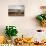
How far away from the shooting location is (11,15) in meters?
2.66

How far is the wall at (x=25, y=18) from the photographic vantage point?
2658 mm

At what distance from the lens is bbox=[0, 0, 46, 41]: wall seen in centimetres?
266

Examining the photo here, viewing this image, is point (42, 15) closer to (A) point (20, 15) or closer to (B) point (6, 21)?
(A) point (20, 15)

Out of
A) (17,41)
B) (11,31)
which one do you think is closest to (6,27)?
(11,31)

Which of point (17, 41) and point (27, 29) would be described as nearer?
point (17, 41)

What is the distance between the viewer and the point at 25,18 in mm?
2676

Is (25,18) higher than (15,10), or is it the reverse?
(15,10)

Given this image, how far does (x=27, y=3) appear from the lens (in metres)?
2.67

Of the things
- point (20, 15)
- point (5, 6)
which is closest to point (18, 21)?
point (20, 15)

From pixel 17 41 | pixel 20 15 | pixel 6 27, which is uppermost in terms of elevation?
pixel 20 15

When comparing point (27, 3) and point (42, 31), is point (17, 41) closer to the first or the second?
point (42, 31)

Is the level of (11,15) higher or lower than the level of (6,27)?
higher

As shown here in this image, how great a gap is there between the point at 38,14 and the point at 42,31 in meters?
0.28

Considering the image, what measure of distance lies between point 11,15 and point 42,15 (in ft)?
1.62
